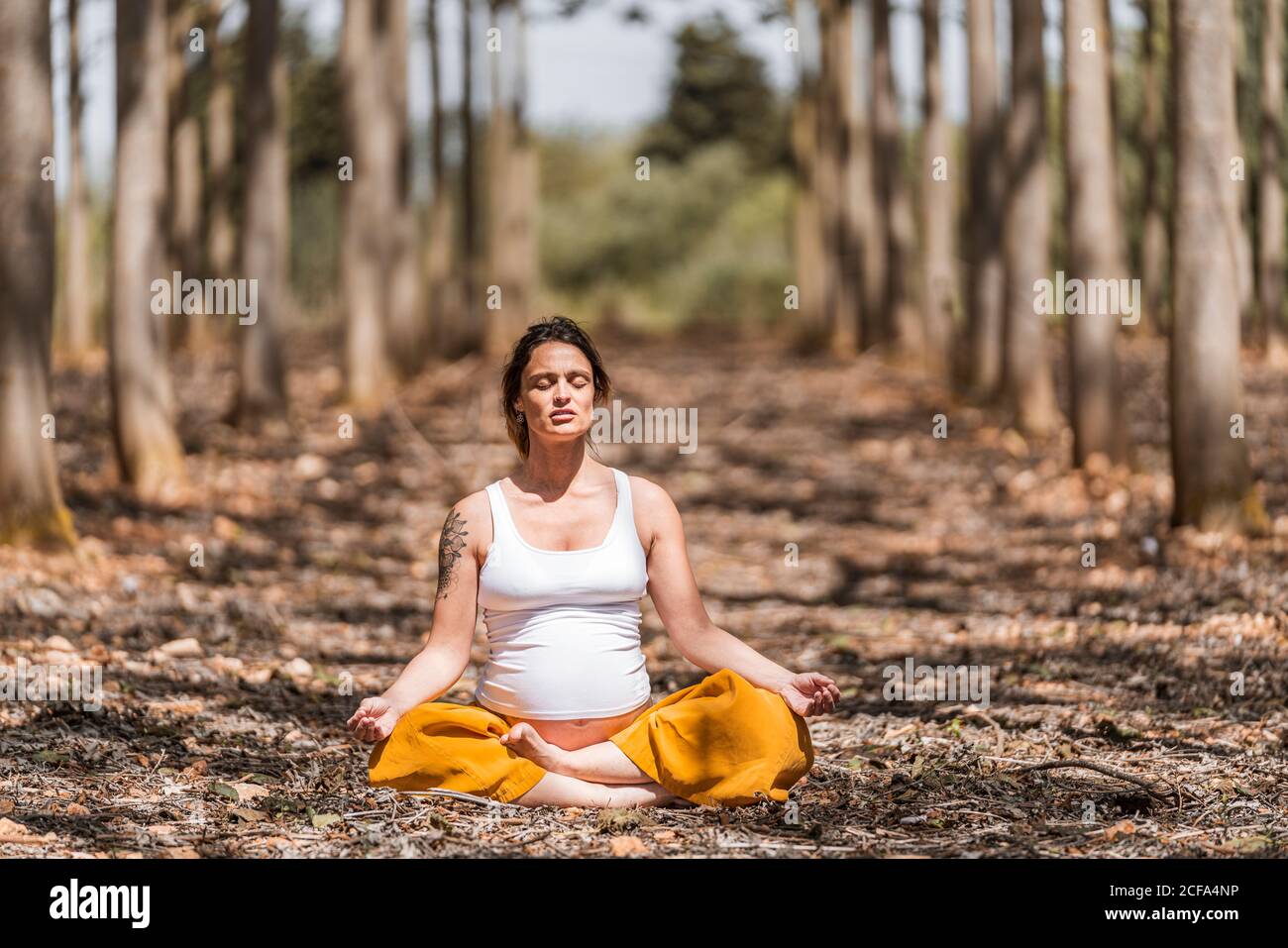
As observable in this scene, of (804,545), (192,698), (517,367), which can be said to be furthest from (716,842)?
(804,545)

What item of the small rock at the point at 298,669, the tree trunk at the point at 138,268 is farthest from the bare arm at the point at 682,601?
the tree trunk at the point at 138,268

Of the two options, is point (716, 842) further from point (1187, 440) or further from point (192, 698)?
point (1187, 440)

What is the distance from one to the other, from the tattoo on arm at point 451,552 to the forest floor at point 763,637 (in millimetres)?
686

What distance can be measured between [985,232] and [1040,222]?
104 inches

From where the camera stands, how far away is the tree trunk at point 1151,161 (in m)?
22.5

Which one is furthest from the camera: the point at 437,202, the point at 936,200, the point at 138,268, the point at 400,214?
the point at 437,202

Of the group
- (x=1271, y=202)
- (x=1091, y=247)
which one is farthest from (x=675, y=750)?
(x=1271, y=202)

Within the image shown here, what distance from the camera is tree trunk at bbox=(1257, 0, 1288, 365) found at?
21.1m

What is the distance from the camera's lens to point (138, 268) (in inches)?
462

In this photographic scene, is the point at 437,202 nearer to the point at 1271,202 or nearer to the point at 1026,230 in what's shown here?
the point at 1271,202

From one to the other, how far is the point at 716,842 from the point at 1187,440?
6.05m

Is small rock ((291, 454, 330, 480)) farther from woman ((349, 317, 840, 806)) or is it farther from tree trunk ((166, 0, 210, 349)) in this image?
woman ((349, 317, 840, 806))

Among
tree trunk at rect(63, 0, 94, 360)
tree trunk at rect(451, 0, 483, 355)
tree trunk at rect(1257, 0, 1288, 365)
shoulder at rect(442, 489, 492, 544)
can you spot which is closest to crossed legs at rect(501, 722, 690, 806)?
shoulder at rect(442, 489, 492, 544)

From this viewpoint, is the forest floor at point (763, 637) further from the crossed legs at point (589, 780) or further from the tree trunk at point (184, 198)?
the tree trunk at point (184, 198)
